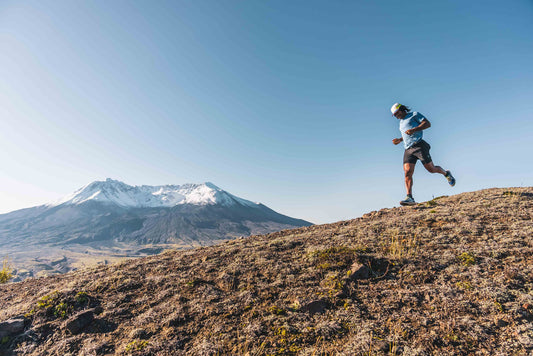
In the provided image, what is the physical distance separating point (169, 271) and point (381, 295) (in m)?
5.75

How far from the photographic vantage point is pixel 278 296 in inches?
203

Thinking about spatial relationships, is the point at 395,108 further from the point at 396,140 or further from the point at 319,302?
the point at 319,302

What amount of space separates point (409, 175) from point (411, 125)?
200 cm

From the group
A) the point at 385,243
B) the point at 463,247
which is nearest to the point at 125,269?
the point at 385,243

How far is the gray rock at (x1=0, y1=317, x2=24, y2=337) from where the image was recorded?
4.73 metres

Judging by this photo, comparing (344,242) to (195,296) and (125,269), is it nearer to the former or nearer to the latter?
(195,296)

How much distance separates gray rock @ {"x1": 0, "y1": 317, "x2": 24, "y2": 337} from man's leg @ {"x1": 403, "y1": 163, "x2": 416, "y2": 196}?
12.2m

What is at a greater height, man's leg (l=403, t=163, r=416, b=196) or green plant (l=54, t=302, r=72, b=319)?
man's leg (l=403, t=163, r=416, b=196)

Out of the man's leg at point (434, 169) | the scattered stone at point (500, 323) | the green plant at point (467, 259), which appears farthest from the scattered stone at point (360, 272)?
the man's leg at point (434, 169)

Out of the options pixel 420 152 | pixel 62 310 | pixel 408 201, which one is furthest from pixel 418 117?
pixel 62 310

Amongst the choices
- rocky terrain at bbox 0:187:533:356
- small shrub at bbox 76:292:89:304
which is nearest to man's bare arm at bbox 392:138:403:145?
rocky terrain at bbox 0:187:533:356

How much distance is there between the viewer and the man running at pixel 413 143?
30.5ft

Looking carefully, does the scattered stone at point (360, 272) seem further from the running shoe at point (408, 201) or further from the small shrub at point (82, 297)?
the small shrub at point (82, 297)

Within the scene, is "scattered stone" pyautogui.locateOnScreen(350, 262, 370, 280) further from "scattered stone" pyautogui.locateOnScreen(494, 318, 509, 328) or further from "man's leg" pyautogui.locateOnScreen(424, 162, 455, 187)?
"man's leg" pyautogui.locateOnScreen(424, 162, 455, 187)
